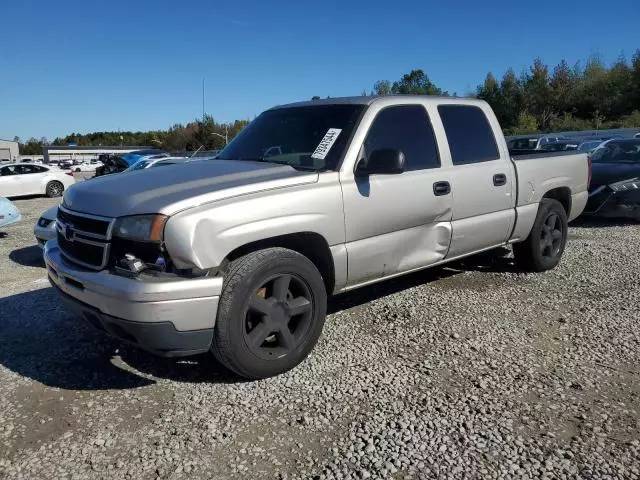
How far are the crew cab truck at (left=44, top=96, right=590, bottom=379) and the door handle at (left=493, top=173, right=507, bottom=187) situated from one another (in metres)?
0.02

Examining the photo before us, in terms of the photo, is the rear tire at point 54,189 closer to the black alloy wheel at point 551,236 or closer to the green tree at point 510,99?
the black alloy wheel at point 551,236

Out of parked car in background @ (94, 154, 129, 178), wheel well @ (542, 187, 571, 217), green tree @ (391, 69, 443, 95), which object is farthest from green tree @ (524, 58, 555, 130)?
wheel well @ (542, 187, 571, 217)

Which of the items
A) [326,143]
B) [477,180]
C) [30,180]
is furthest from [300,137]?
[30,180]

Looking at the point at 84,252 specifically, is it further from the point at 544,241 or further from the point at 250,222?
the point at 544,241

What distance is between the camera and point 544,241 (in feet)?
19.2

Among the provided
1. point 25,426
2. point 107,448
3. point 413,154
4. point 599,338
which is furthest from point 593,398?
point 25,426

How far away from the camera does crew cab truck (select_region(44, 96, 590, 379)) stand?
3.00 meters

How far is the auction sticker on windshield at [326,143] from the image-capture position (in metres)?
3.89

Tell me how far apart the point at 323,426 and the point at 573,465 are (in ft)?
4.07

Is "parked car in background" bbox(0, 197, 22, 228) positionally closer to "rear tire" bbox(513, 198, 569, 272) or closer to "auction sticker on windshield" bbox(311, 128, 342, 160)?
"auction sticker on windshield" bbox(311, 128, 342, 160)

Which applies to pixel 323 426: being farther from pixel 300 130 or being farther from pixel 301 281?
pixel 300 130

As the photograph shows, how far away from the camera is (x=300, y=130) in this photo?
429 centimetres

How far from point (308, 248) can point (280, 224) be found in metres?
0.44

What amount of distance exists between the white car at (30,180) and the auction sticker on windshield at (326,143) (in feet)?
58.0
